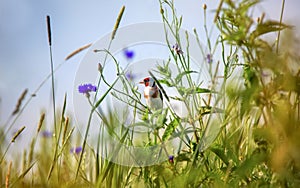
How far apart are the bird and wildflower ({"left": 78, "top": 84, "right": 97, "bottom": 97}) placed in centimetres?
18

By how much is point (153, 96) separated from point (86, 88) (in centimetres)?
24

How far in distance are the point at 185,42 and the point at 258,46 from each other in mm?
669

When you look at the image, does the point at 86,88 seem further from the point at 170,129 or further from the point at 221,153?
the point at 221,153

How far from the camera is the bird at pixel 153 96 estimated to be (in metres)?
1.16

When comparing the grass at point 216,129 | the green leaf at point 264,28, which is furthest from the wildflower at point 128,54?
the green leaf at point 264,28


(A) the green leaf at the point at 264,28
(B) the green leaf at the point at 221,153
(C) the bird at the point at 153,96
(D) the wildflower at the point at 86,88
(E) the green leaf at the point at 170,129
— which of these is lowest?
(B) the green leaf at the point at 221,153

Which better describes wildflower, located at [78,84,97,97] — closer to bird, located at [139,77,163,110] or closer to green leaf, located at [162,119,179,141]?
bird, located at [139,77,163,110]

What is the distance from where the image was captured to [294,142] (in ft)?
1.73

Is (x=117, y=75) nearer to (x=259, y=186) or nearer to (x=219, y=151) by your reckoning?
(x=219, y=151)

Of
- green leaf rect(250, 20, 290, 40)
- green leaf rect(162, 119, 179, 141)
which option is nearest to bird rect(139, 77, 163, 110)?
green leaf rect(162, 119, 179, 141)

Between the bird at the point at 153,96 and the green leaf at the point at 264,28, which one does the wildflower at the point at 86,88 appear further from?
the green leaf at the point at 264,28

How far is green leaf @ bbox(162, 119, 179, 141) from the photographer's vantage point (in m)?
1.02

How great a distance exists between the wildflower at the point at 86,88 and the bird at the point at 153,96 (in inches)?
7.2

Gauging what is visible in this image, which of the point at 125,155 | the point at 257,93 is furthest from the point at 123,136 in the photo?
the point at 257,93
